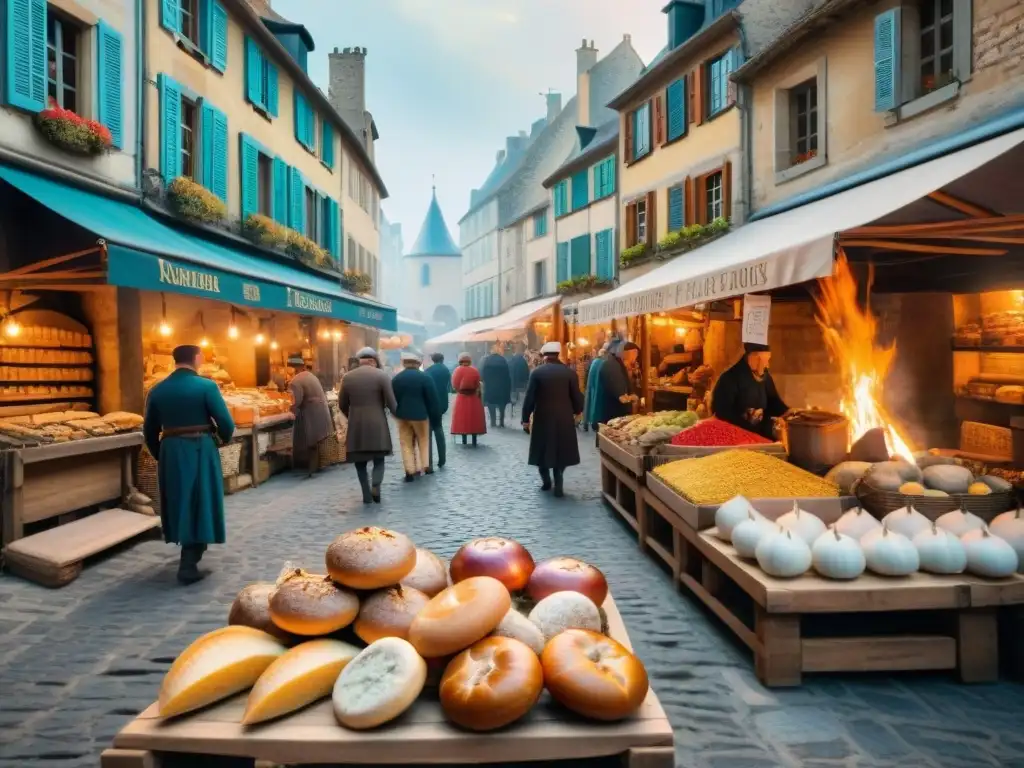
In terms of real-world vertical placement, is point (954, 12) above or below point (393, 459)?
above

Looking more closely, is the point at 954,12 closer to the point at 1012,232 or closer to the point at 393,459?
the point at 1012,232

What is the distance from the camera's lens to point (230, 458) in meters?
9.22

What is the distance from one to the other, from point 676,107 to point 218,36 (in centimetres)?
969

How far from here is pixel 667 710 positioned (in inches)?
136

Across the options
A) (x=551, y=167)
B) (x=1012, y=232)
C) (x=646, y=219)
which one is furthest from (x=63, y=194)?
(x=551, y=167)

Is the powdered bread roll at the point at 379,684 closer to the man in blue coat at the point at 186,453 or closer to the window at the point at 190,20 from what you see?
the man in blue coat at the point at 186,453

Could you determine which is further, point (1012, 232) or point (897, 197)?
point (1012, 232)

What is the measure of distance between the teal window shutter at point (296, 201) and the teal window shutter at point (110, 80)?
6.40 metres

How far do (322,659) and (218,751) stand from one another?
0.35 meters

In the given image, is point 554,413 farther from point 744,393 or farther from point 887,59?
point 887,59

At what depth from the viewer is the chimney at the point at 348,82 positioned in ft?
85.0

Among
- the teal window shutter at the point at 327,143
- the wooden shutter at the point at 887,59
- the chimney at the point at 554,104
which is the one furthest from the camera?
the chimney at the point at 554,104

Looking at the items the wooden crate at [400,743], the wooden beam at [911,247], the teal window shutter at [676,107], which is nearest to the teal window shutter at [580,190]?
the teal window shutter at [676,107]

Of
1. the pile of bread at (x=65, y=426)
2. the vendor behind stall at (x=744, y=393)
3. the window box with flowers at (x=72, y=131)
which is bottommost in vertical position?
the pile of bread at (x=65, y=426)
